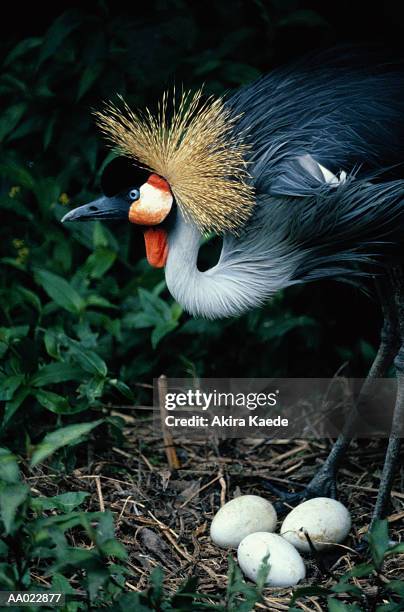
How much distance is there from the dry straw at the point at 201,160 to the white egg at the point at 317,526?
59cm

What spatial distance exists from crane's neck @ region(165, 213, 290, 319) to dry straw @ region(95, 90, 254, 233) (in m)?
0.05

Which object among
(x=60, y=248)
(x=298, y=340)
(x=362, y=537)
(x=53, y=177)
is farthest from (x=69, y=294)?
(x=362, y=537)

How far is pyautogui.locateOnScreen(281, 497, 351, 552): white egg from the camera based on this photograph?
1.82 m

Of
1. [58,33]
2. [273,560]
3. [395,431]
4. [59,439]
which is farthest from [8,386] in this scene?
[58,33]

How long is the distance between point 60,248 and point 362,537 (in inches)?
43.5

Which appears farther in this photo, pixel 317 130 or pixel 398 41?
pixel 398 41

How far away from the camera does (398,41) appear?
2.20 metres

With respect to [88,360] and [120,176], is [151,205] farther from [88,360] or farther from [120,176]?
[88,360]

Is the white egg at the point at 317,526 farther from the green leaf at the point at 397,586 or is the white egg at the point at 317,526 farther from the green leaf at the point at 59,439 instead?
the green leaf at the point at 59,439

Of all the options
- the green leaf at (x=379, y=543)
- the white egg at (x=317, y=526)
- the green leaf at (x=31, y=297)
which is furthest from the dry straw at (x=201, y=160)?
the green leaf at (x=379, y=543)

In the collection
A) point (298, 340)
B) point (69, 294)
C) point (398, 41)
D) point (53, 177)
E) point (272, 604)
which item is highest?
point (398, 41)

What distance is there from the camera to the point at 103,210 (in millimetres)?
1980

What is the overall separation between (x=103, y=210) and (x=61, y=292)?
1.18 feet

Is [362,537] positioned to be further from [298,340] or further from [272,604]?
[298,340]
